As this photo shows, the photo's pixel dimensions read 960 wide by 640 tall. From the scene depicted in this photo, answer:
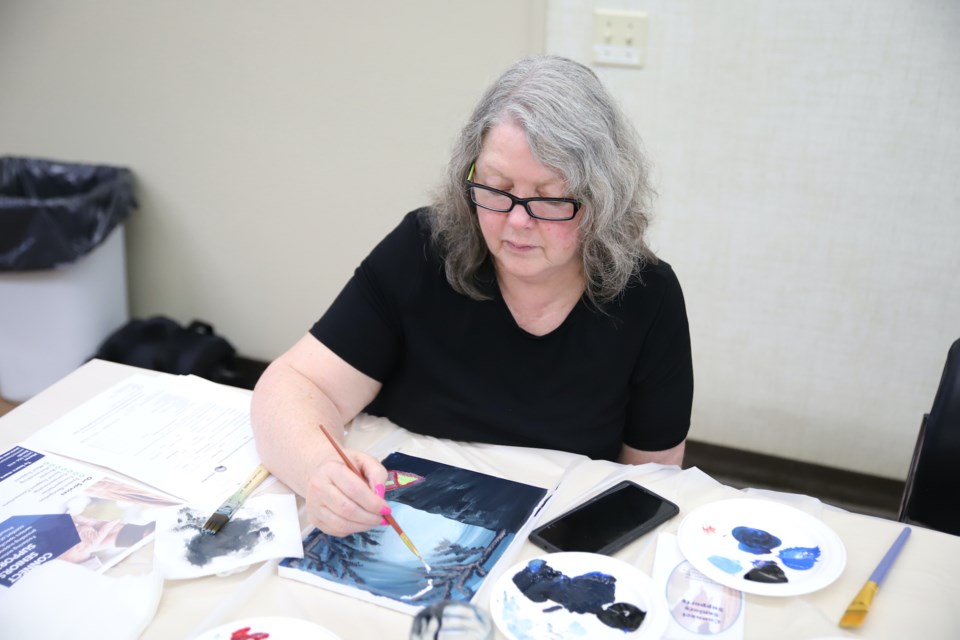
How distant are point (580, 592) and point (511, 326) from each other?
0.52 m

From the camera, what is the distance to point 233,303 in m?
3.02

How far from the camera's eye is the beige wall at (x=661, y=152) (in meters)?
2.15

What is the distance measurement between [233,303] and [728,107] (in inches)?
71.2

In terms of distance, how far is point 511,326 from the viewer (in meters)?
1.40

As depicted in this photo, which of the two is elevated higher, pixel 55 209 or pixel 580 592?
pixel 55 209

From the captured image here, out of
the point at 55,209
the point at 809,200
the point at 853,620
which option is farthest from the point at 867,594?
the point at 55,209

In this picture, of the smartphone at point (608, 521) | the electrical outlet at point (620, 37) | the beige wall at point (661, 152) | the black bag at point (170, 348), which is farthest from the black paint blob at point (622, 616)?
the black bag at point (170, 348)

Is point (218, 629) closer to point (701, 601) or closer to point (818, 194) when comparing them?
point (701, 601)

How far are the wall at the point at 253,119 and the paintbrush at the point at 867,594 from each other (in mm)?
1708

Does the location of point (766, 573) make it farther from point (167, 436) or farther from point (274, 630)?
point (167, 436)

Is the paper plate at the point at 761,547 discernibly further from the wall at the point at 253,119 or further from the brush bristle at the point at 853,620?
the wall at the point at 253,119

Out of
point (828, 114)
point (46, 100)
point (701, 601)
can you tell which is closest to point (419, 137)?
point (828, 114)

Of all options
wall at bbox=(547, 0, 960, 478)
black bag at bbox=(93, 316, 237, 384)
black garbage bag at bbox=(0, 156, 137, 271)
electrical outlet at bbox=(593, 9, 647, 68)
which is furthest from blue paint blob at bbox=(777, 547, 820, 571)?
black garbage bag at bbox=(0, 156, 137, 271)

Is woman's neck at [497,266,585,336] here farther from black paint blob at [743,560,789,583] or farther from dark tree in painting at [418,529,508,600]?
black paint blob at [743,560,789,583]
